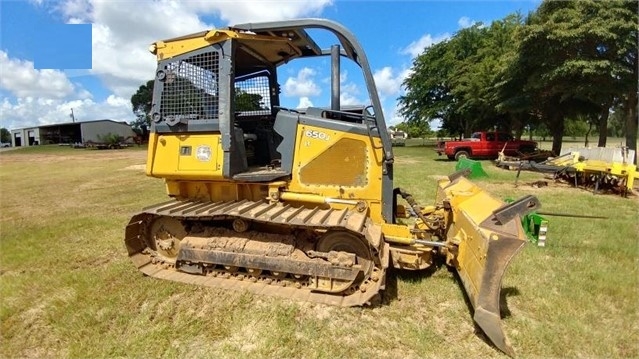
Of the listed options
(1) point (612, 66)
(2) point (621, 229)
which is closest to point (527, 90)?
(1) point (612, 66)

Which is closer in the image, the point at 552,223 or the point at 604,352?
the point at 604,352

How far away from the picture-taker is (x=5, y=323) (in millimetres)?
3643

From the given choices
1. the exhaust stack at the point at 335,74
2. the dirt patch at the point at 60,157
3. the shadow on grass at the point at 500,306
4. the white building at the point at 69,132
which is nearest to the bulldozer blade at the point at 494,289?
the shadow on grass at the point at 500,306

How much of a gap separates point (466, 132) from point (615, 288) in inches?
1435

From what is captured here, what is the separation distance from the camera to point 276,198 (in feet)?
14.6

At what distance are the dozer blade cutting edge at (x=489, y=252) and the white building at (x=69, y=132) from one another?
6049 cm

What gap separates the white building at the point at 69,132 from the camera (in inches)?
2212

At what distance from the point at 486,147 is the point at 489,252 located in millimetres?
20500

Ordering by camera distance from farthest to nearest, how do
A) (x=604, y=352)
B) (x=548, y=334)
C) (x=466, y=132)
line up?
(x=466, y=132) → (x=548, y=334) → (x=604, y=352)

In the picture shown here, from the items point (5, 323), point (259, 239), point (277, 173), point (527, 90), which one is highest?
point (527, 90)

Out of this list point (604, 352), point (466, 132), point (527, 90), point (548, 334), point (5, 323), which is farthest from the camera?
point (466, 132)

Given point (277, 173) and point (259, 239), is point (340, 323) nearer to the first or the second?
point (259, 239)

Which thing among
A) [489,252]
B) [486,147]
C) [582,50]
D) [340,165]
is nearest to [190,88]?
[340,165]

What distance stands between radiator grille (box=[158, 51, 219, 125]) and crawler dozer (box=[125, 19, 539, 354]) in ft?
0.04
